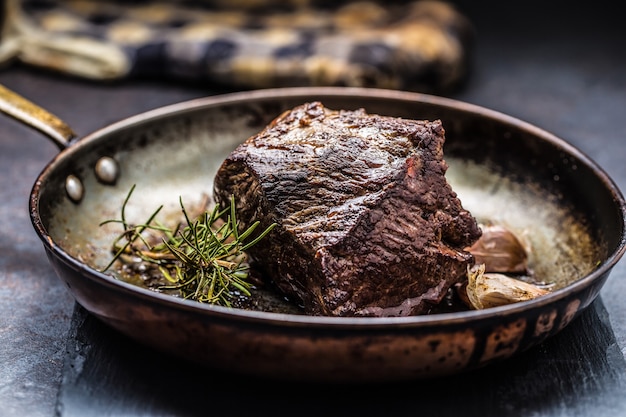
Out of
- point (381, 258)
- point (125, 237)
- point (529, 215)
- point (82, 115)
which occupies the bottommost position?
point (82, 115)

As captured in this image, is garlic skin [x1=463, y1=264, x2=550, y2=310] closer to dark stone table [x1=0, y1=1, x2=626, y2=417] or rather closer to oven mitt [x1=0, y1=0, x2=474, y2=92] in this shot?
dark stone table [x1=0, y1=1, x2=626, y2=417]

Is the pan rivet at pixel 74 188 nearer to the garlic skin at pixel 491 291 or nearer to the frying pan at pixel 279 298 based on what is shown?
the frying pan at pixel 279 298

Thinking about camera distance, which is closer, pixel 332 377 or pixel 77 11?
pixel 332 377

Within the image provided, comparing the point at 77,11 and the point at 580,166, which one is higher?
the point at 580,166

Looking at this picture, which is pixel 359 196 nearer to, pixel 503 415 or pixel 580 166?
pixel 503 415

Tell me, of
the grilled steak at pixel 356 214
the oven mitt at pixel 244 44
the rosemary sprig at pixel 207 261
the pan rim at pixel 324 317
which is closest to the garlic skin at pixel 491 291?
→ the grilled steak at pixel 356 214

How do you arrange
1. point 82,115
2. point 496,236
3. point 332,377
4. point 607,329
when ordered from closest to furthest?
point 332,377
point 607,329
point 496,236
point 82,115

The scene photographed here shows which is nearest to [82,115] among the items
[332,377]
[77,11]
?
[77,11]

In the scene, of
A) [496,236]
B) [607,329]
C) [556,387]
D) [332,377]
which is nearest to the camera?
[332,377]
